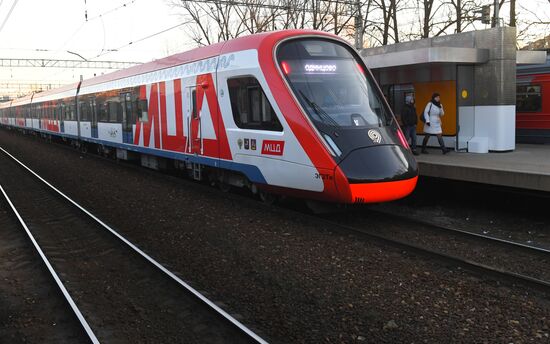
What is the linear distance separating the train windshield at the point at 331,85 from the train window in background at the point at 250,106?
2.08 ft

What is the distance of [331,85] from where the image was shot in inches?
316

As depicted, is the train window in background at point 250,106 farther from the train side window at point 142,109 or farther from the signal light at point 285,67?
the train side window at point 142,109

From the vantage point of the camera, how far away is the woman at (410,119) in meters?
11.9

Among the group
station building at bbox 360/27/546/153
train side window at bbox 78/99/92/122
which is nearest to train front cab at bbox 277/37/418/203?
station building at bbox 360/27/546/153

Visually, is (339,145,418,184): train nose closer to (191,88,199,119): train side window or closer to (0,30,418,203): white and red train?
(0,30,418,203): white and red train

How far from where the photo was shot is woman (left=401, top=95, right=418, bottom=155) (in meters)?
11.9

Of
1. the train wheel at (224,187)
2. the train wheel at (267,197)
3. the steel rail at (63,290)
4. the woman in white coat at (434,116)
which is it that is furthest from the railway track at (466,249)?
the steel rail at (63,290)

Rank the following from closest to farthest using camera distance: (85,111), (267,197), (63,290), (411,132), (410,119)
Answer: (63,290) < (267,197) < (410,119) < (411,132) < (85,111)

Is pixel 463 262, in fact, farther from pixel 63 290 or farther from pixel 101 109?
pixel 101 109

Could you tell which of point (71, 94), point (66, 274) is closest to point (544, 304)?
point (66, 274)

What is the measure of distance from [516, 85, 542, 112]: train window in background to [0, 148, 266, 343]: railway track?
38.6 feet

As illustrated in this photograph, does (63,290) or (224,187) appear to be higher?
(224,187)

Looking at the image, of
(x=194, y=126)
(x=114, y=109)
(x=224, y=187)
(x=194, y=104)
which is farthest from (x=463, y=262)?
(x=114, y=109)

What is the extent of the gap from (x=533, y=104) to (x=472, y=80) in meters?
3.01
